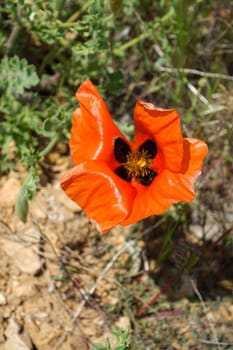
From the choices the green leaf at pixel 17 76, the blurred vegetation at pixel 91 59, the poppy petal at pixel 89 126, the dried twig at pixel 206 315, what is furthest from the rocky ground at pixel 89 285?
the poppy petal at pixel 89 126

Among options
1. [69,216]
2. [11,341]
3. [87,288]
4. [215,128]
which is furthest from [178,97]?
[11,341]

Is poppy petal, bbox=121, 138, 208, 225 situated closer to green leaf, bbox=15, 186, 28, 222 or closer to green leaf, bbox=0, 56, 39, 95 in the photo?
green leaf, bbox=15, 186, 28, 222

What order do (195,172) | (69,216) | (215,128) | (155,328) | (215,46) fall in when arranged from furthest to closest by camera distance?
(215,46) → (215,128) → (69,216) → (155,328) → (195,172)

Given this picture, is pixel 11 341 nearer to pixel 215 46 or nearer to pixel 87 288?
pixel 87 288

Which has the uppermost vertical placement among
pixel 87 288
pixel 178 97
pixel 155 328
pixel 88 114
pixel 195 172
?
pixel 88 114

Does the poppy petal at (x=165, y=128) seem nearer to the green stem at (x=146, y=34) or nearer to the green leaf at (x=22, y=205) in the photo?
the green leaf at (x=22, y=205)

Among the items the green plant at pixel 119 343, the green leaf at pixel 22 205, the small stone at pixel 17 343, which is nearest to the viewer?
the green plant at pixel 119 343
